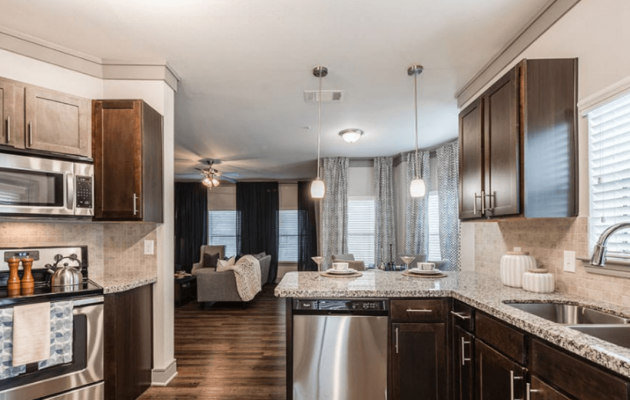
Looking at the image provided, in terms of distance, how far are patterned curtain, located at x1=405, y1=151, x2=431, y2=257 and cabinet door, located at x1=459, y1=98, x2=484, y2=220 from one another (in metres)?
3.29

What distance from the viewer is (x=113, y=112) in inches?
103

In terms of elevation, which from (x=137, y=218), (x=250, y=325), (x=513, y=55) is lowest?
(x=250, y=325)

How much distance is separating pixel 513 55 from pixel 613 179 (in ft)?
4.04

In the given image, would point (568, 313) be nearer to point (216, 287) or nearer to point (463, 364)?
point (463, 364)

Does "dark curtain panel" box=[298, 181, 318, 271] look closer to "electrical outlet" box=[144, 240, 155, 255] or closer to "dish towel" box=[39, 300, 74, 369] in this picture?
"electrical outlet" box=[144, 240, 155, 255]

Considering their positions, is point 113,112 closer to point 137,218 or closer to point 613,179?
point 137,218

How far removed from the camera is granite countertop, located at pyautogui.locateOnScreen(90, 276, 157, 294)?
2.36 meters

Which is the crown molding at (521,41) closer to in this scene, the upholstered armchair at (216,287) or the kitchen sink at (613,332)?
the kitchen sink at (613,332)

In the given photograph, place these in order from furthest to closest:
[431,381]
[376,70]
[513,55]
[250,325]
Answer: [250,325] < [376,70] < [513,55] < [431,381]

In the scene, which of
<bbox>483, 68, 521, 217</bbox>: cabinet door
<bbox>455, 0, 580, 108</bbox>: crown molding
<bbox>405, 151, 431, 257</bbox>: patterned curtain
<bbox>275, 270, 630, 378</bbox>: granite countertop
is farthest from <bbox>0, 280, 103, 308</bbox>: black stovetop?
<bbox>405, 151, 431, 257</bbox>: patterned curtain

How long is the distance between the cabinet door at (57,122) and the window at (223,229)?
6.68 meters

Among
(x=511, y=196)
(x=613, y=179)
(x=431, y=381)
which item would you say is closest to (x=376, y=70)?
(x=511, y=196)

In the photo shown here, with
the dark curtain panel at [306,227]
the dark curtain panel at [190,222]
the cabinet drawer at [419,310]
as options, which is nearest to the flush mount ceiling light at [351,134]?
the cabinet drawer at [419,310]

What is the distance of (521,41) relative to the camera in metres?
2.44
